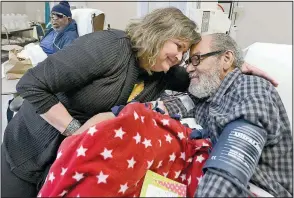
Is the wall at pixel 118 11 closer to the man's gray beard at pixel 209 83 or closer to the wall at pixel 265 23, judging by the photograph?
the wall at pixel 265 23

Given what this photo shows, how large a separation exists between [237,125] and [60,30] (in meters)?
2.54

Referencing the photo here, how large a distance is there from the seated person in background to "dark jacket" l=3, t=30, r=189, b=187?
5.92ft

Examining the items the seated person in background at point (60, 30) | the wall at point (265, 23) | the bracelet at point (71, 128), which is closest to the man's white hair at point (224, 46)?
the bracelet at point (71, 128)

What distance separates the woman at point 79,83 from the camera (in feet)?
3.15

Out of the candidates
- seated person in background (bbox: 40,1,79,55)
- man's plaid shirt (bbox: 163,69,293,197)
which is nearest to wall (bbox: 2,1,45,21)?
seated person in background (bbox: 40,1,79,55)

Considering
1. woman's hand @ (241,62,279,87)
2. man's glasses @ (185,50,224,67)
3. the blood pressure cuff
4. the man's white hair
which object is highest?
the man's white hair

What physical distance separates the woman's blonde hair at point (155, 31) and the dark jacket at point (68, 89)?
0.05m

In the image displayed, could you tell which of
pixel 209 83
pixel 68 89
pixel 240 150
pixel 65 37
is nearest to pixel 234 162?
pixel 240 150

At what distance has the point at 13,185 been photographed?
3.53 feet

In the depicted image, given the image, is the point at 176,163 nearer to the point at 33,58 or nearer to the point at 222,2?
the point at 33,58

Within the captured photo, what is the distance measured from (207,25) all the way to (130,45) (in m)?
1.23

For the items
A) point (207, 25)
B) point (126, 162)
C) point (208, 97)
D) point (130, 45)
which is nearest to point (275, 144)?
point (208, 97)

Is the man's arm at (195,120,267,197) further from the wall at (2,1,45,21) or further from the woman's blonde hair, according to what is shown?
the wall at (2,1,45,21)

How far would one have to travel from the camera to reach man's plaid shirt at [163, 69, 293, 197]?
31.2 inches
